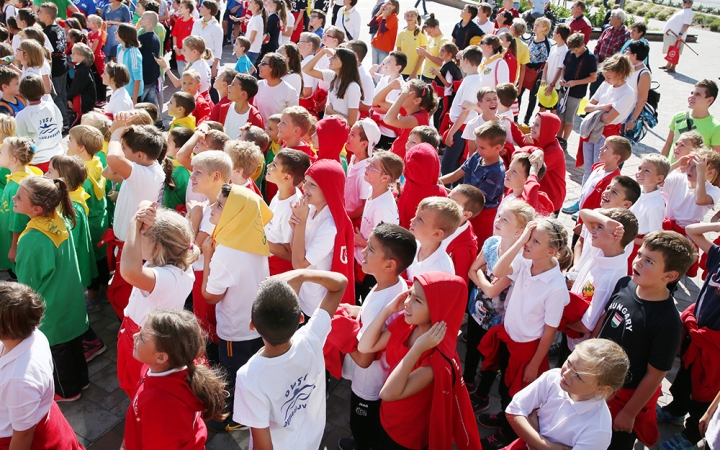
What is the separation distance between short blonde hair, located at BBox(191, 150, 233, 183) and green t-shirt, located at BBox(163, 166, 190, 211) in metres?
1.09

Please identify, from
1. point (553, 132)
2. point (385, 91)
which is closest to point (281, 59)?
point (385, 91)

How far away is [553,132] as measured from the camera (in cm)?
605

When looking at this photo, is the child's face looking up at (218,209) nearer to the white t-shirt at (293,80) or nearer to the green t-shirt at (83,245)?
the green t-shirt at (83,245)

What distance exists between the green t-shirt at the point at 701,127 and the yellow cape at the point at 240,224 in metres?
5.09

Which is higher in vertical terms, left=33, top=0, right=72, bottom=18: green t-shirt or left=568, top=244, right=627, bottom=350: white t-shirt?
left=33, top=0, right=72, bottom=18: green t-shirt

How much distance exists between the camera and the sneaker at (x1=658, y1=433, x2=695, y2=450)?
3949mm

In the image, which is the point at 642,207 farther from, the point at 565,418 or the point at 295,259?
the point at 295,259

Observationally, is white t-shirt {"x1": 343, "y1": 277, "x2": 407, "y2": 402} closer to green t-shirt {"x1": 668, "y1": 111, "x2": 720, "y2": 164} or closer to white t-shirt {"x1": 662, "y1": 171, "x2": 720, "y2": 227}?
white t-shirt {"x1": 662, "y1": 171, "x2": 720, "y2": 227}

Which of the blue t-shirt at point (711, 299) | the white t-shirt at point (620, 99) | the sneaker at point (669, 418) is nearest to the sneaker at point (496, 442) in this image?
the sneaker at point (669, 418)

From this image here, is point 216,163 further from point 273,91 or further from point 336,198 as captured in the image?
point 273,91

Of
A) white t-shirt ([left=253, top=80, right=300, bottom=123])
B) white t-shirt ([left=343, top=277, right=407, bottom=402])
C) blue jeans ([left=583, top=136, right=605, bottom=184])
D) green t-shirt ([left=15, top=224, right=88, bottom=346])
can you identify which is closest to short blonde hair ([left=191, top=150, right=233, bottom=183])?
green t-shirt ([left=15, top=224, right=88, bottom=346])

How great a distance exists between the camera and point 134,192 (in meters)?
4.49

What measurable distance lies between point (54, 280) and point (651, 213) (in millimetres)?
4836

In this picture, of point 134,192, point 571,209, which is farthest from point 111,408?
point 571,209
